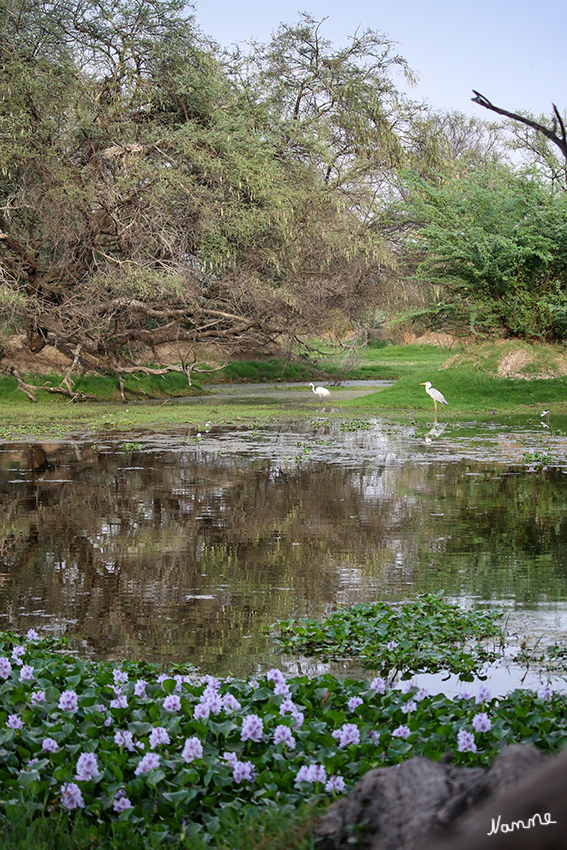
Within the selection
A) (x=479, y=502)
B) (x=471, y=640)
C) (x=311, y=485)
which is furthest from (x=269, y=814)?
(x=311, y=485)

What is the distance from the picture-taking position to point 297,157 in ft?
93.2

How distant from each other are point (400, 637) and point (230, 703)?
1912mm

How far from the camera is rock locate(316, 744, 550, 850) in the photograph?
8.85 feet

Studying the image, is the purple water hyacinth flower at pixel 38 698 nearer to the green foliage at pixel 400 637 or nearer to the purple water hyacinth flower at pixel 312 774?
the purple water hyacinth flower at pixel 312 774

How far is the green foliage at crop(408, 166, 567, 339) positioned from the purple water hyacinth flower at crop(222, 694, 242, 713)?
68.0 ft

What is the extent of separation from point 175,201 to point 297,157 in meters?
5.17

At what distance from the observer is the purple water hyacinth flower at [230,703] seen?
4.26 meters

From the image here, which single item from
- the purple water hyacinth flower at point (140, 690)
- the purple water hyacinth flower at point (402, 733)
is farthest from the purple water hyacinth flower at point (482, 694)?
the purple water hyacinth flower at point (140, 690)

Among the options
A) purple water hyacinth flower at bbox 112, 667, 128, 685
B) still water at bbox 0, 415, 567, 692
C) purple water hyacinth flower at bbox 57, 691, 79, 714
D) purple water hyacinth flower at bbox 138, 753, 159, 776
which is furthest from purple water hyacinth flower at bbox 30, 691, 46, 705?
still water at bbox 0, 415, 567, 692

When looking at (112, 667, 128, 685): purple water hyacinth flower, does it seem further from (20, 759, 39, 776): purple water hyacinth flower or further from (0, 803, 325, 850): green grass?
(0, 803, 325, 850): green grass

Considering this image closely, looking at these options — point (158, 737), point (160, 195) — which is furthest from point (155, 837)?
point (160, 195)

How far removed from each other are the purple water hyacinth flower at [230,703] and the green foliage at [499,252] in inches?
816

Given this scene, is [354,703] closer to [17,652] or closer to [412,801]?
[412,801]

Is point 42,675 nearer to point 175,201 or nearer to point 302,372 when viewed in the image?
point 175,201
